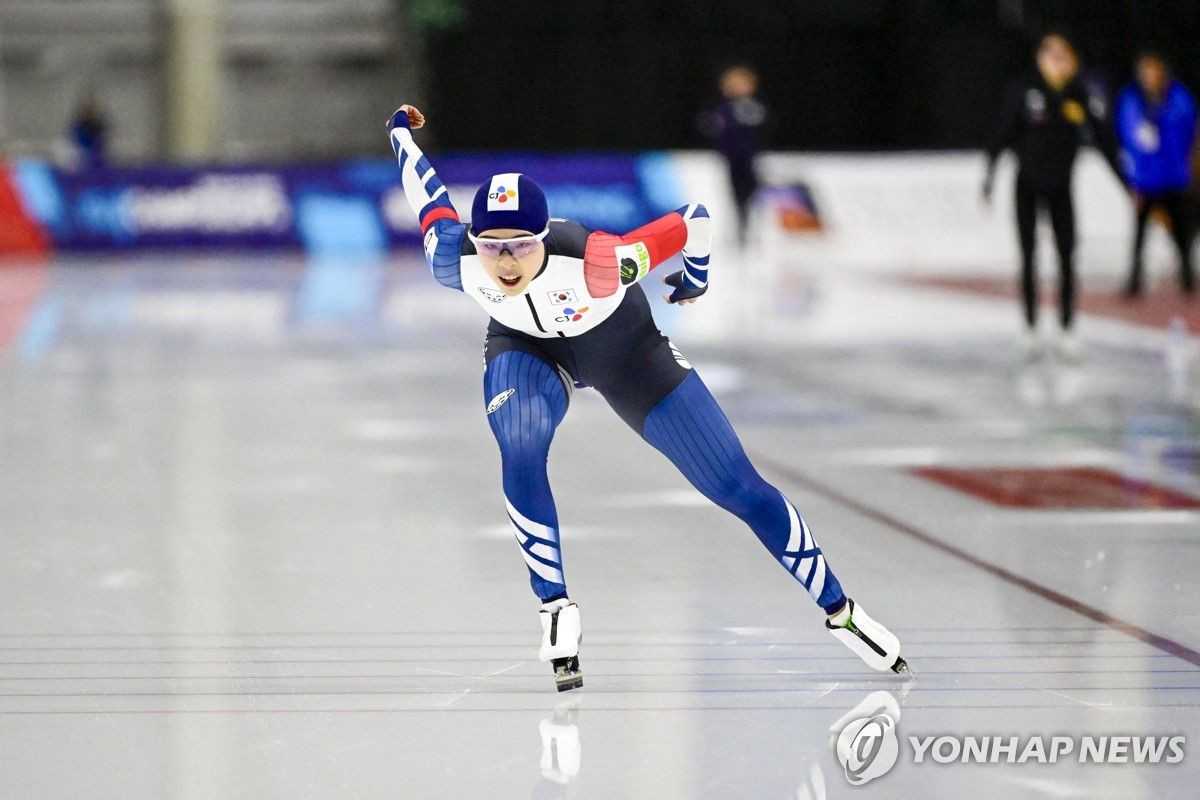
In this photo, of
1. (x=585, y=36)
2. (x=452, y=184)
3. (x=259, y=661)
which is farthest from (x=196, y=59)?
(x=259, y=661)

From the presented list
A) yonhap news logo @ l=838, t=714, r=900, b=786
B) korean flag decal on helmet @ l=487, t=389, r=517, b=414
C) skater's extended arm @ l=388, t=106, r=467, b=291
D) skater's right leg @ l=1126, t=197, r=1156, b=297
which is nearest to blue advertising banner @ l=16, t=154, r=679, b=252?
skater's right leg @ l=1126, t=197, r=1156, b=297

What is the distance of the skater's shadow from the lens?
12.3 ft

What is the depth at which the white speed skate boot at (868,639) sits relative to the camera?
460 centimetres

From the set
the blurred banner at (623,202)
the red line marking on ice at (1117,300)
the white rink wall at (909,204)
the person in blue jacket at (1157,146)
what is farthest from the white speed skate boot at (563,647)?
the white rink wall at (909,204)

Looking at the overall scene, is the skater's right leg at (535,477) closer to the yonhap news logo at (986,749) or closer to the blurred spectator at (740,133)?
the yonhap news logo at (986,749)

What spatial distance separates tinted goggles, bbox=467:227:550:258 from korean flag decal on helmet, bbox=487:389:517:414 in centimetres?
40

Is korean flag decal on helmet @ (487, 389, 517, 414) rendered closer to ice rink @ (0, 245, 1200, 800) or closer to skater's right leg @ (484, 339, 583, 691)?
skater's right leg @ (484, 339, 583, 691)

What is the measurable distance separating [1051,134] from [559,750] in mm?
7506

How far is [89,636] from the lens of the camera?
5113 mm

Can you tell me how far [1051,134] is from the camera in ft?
34.5

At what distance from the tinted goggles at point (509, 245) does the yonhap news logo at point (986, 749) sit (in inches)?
55.9

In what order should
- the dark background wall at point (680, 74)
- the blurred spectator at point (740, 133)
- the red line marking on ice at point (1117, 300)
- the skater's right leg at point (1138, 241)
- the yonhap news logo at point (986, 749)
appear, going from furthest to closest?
1. the dark background wall at point (680, 74)
2. the blurred spectator at point (740, 133)
3. the skater's right leg at point (1138, 241)
4. the red line marking on ice at point (1117, 300)
5. the yonhap news logo at point (986, 749)

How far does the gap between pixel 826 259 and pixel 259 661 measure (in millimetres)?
15558

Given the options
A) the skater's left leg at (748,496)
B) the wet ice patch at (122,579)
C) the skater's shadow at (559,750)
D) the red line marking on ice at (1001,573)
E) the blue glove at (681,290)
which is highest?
the blue glove at (681,290)
